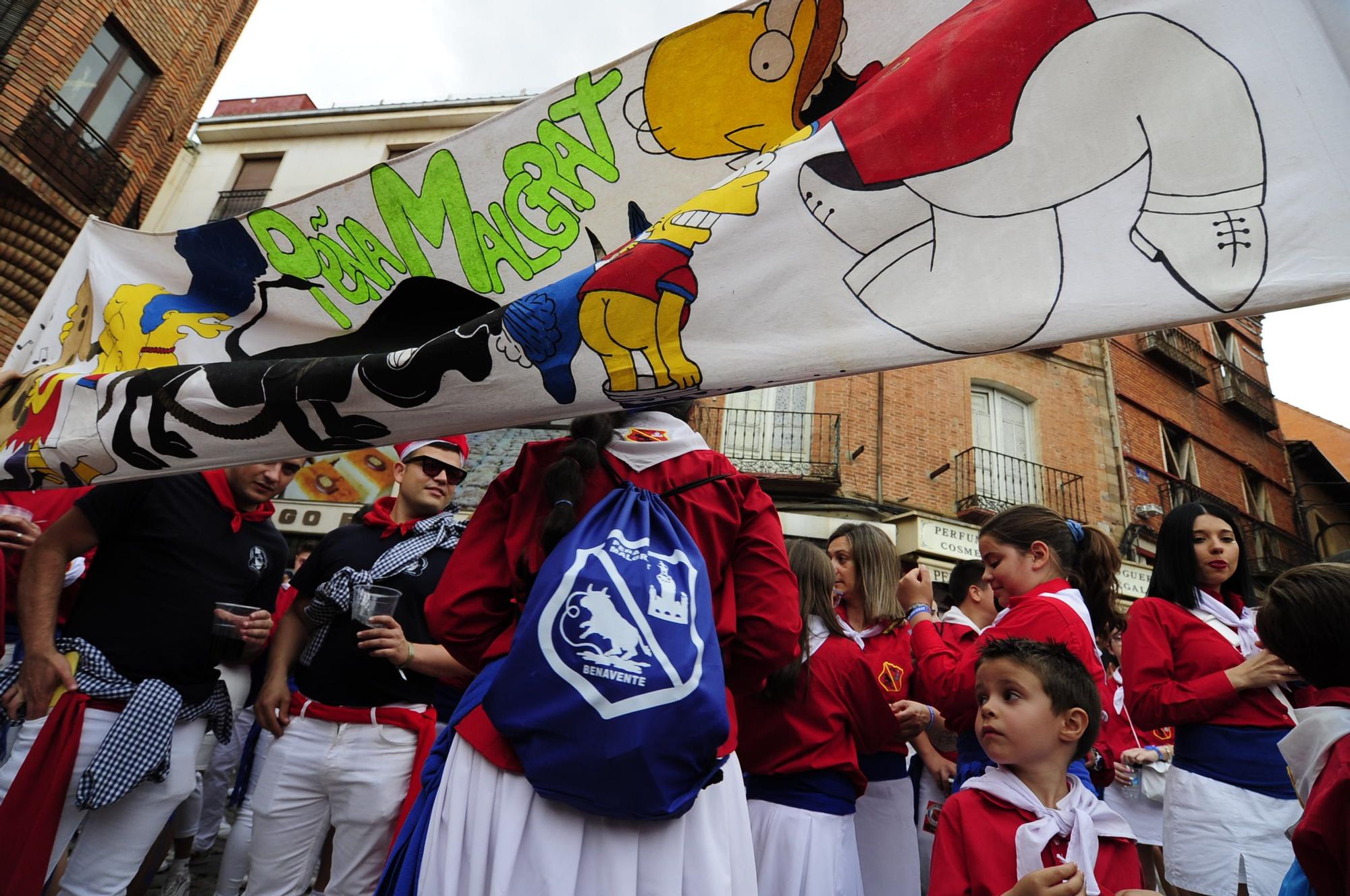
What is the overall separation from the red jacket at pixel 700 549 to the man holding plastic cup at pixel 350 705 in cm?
75

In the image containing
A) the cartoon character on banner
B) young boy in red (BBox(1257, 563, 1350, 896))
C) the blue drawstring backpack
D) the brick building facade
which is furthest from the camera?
the brick building facade

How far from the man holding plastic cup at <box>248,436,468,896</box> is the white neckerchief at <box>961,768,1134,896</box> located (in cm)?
169

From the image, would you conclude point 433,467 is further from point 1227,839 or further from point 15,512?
point 1227,839

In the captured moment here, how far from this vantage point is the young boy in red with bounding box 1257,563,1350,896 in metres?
1.56

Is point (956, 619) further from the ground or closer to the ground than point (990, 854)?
further from the ground

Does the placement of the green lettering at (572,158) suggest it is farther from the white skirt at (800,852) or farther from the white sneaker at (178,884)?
the white sneaker at (178,884)

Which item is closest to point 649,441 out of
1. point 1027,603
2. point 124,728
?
point 1027,603

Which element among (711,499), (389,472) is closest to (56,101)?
(389,472)

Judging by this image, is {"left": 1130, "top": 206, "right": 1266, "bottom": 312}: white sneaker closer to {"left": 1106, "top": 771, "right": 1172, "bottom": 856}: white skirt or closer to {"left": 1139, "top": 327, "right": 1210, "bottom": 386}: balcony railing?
{"left": 1106, "top": 771, "right": 1172, "bottom": 856}: white skirt

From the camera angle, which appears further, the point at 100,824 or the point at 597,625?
the point at 100,824

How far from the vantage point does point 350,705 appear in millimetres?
2811

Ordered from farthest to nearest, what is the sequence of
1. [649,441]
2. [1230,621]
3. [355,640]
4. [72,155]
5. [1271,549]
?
[1271,549], [72,155], [355,640], [1230,621], [649,441]

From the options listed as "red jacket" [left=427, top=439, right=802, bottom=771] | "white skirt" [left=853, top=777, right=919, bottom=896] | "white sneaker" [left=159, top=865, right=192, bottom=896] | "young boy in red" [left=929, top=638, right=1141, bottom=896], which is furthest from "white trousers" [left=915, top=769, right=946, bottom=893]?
"white sneaker" [left=159, top=865, right=192, bottom=896]

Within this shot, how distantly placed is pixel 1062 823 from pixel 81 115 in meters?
15.2
